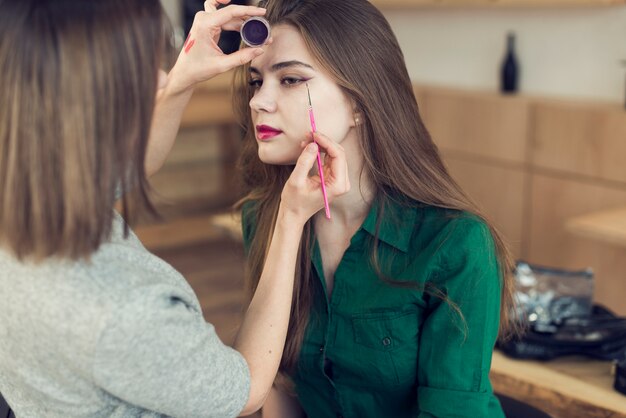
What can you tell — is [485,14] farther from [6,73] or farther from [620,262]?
[6,73]

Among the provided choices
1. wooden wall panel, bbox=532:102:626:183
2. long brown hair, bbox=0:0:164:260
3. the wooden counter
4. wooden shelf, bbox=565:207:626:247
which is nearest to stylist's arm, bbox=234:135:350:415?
long brown hair, bbox=0:0:164:260

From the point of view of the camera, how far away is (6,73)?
3.31ft

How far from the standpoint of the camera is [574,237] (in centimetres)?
385

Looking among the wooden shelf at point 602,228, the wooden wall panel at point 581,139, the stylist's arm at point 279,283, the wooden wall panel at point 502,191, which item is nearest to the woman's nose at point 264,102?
the stylist's arm at point 279,283

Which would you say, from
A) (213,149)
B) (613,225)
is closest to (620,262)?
(613,225)

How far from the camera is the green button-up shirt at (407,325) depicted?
1.46 metres

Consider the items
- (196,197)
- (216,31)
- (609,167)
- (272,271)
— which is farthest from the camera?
(196,197)

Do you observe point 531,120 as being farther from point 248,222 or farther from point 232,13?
point 232,13

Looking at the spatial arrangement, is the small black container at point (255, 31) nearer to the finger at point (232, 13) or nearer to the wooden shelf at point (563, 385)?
the finger at point (232, 13)

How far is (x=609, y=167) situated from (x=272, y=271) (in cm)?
272

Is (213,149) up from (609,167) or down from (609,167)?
down

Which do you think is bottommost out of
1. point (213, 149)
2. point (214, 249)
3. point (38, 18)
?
point (214, 249)

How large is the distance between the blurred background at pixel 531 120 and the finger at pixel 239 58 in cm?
162

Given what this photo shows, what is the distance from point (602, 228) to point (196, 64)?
1959 millimetres
